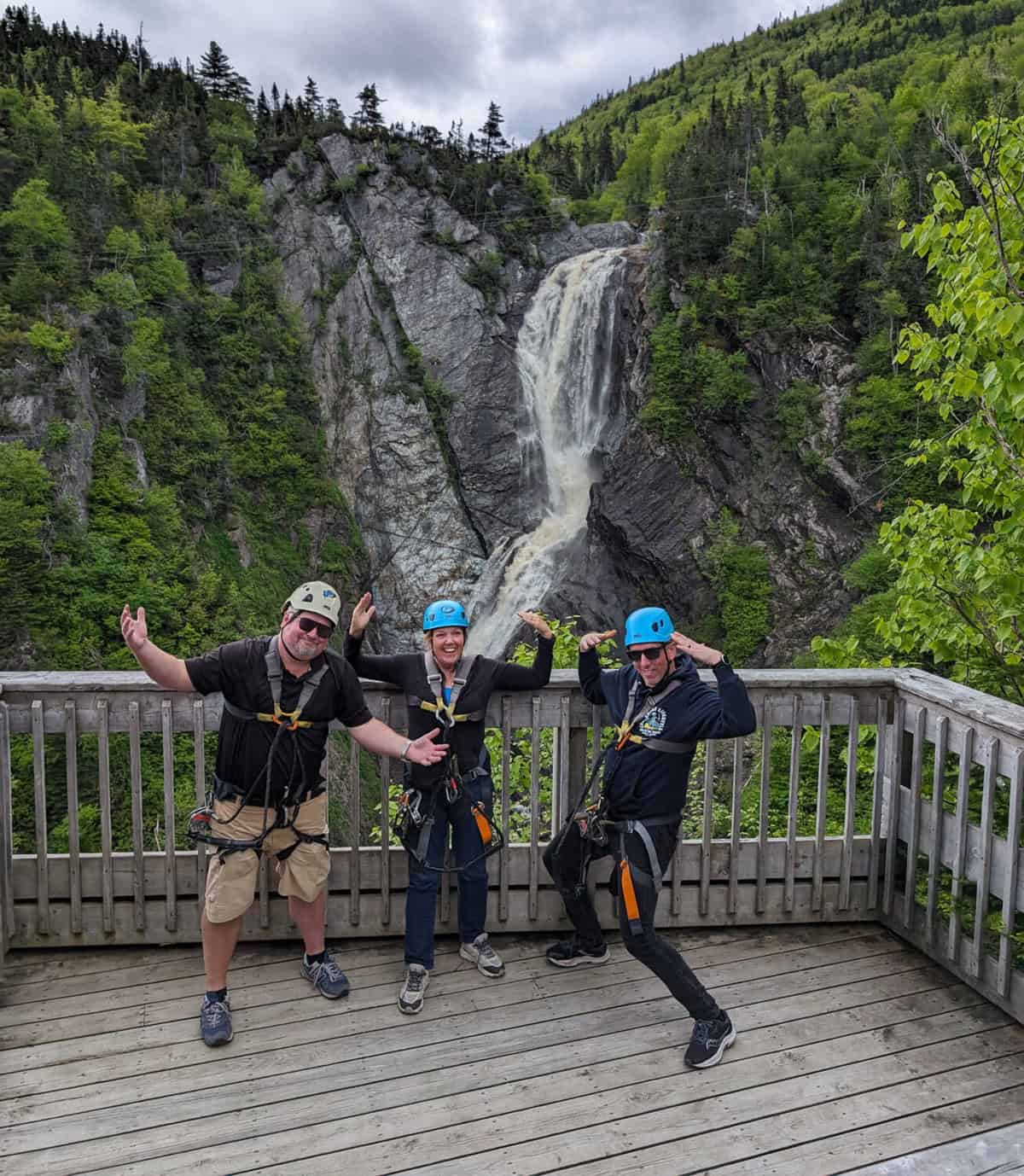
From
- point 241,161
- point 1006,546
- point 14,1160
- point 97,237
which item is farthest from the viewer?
point 241,161

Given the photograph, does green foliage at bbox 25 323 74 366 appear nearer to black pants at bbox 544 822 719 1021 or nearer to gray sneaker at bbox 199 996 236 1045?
gray sneaker at bbox 199 996 236 1045

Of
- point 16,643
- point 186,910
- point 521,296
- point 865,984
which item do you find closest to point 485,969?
point 186,910

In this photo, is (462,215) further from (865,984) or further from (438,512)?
(865,984)

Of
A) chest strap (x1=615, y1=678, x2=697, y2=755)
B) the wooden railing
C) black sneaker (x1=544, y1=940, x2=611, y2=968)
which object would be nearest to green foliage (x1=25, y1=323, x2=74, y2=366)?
the wooden railing

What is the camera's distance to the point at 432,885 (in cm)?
407

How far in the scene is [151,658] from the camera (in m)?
3.43

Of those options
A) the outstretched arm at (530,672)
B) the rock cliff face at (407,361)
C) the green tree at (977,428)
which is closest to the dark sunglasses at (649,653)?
the outstretched arm at (530,672)

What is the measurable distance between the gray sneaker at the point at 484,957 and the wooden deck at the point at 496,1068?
55 millimetres

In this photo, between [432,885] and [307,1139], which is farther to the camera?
[432,885]

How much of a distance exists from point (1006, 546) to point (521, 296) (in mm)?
38200

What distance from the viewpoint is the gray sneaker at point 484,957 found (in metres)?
4.18

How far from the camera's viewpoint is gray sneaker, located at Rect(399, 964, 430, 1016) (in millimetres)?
3867

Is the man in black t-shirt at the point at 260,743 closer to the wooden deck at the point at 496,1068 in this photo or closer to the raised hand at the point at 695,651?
the wooden deck at the point at 496,1068

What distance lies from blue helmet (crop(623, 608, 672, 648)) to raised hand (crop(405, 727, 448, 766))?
3.10ft
